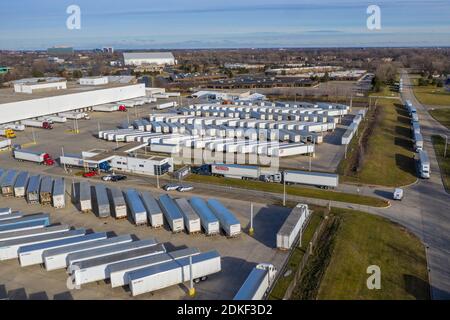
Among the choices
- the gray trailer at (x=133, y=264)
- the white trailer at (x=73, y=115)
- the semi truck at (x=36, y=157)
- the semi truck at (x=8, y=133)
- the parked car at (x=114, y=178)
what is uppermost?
the white trailer at (x=73, y=115)

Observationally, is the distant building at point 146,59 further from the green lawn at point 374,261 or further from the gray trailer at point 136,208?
the green lawn at point 374,261

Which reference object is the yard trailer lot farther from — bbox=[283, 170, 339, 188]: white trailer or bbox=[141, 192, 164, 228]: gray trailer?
bbox=[283, 170, 339, 188]: white trailer

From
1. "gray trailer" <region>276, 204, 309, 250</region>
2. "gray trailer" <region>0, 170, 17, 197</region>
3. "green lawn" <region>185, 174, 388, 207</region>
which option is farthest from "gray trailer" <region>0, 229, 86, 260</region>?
"green lawn" <region>185, 174, 388, 207</region>

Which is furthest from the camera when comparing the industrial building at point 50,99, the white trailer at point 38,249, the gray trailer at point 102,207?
the industrial building at point 50,99

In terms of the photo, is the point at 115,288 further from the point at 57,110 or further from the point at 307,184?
the point at 57,110

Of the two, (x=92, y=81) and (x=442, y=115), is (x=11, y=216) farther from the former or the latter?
(x=442, y=115)

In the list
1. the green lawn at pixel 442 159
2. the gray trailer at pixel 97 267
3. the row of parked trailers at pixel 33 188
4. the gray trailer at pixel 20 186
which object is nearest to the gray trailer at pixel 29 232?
the gray trailer at pixel 97 267

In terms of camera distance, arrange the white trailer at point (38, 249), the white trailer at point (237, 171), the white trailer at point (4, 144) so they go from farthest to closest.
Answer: the white trailer at point (4, 144) → the white trailer at point (237, 171) → the white trailer at point (38, 249)

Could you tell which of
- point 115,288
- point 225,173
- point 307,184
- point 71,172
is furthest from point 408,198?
point 71,172
